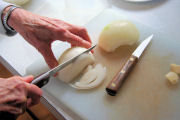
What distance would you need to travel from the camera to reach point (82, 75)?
2.62 ft

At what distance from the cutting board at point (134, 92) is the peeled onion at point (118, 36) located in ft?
0.15

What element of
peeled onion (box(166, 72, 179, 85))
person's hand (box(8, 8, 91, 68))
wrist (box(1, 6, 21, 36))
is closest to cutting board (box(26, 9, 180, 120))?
peeled onion (box(166, 72, 179, 85))

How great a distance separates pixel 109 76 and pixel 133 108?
175 mm

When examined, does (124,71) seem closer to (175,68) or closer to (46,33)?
(175,68)

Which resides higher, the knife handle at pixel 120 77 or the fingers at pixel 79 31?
the fingers at pixel 79 31

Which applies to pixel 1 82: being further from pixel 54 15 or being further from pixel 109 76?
pixel 54 15

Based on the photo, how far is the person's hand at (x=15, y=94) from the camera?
53 centimetres

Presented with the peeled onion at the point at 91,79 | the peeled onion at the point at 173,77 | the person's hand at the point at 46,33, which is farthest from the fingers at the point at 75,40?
the peeled onion at the point at 173,77

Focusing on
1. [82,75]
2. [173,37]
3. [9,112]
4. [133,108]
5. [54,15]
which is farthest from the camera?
[54,15]

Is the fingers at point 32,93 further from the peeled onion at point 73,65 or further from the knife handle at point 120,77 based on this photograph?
the knife handle at point 120,77

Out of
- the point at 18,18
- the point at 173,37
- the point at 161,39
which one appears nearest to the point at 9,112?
the point at 18,18

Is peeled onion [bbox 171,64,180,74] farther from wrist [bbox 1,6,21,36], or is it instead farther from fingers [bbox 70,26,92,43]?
wrist [bbox 1,6,21,36]

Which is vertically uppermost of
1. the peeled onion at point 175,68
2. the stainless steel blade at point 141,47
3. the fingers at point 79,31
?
the fingers at point 79,31

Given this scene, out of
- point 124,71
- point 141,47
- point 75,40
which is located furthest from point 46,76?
point 141,47
